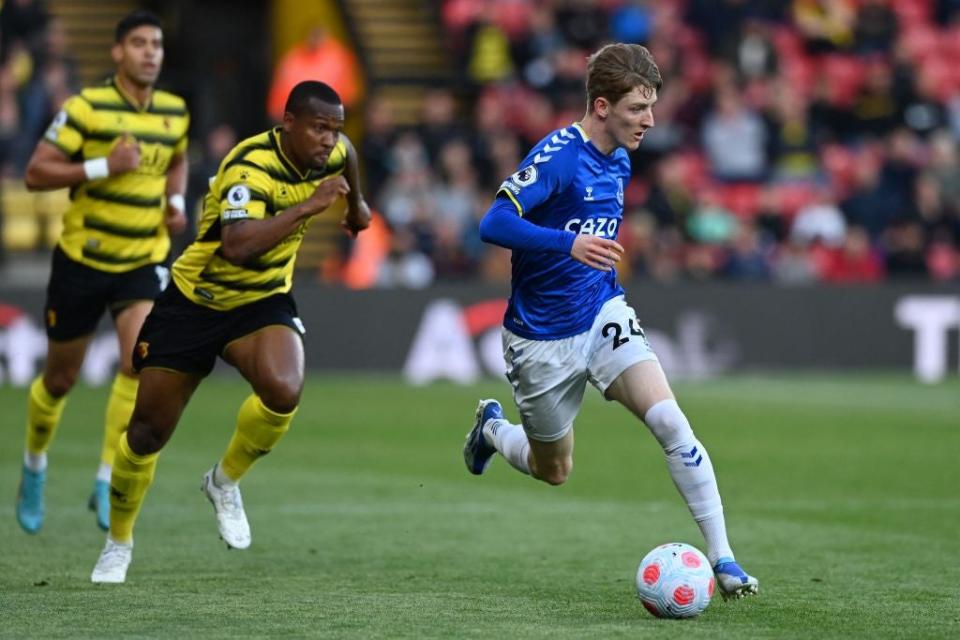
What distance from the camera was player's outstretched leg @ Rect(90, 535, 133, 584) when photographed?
799 cm

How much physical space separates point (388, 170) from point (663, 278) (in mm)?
3560

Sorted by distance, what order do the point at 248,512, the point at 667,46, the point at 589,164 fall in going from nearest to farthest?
the point at 589,164
the point at 248,512
the point at 667,46

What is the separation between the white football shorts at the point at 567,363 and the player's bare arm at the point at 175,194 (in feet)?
8.80

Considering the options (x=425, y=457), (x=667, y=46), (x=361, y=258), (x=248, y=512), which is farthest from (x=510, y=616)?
(x=667, y=46)

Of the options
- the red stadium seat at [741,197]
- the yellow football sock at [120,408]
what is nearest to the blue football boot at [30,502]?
the yellow football sock at [120,408]

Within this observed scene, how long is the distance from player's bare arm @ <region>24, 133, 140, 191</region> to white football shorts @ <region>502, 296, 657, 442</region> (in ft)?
8.35

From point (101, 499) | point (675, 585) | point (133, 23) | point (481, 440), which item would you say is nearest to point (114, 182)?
point (133, 23)

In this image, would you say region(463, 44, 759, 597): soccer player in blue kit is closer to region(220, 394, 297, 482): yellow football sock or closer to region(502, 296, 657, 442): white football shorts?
region(502, 296, 657, 442): white football shorts

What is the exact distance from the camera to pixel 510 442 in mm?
8641

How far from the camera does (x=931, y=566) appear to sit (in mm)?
8461

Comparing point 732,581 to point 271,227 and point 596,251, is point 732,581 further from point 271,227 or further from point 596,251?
point 271,227

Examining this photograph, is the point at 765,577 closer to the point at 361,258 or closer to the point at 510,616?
the point at 510,616

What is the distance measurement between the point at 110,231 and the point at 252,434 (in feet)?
6.73

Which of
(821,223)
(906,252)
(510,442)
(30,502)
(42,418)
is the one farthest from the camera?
(821,223)
